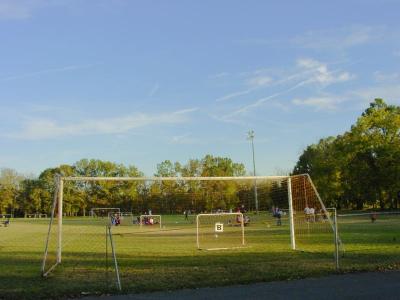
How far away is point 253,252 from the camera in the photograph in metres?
17.7

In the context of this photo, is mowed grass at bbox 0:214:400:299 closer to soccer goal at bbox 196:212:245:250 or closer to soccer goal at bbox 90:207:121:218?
soccer goal at bbox 196:212:245:250

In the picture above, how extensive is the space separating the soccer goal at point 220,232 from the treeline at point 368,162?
4361cm

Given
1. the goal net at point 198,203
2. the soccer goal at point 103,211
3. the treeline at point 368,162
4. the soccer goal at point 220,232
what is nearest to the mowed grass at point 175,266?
the goal net at point 198,203

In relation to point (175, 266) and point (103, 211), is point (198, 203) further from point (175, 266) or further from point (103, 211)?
point (175, 266)

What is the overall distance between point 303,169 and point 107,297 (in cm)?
9392

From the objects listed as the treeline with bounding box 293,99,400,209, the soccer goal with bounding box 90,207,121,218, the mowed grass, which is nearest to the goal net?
the soccer goal with bounding box 90,207,121,218

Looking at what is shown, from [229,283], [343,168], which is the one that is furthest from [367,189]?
[229,283]

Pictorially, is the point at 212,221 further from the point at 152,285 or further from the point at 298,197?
the point at 152,285

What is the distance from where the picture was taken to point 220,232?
24.9m

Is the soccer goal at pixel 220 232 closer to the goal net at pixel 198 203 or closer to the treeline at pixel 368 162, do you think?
the goal net at pixel 198 203

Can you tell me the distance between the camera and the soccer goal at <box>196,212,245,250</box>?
21156 mm

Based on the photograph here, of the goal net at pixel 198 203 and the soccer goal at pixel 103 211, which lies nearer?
the goal net at pixel 198 203

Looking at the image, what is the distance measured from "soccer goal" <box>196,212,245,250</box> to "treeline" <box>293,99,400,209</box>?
4361 centimetres

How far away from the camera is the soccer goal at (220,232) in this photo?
21156 mm
